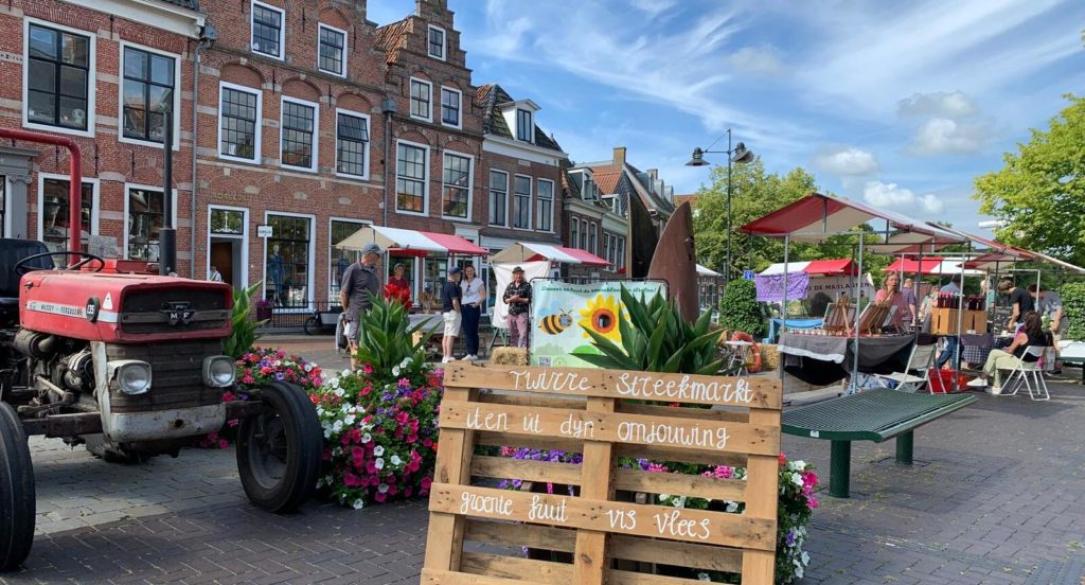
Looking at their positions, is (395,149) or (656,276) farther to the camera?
(395,149)

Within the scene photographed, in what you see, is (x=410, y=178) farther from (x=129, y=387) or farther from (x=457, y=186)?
(x=129, y=387)

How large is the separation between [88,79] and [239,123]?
3.70m

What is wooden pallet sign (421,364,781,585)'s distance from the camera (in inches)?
108

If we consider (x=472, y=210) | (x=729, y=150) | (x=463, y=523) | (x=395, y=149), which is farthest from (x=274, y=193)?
(x=463, y=523)

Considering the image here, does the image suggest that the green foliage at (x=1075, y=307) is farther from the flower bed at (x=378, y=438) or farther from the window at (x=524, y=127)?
the flower bed at (x=378, y=438)

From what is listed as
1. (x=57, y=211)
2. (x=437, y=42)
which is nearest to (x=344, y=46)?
(x=437, y=42)

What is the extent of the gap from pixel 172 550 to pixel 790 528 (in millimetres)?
3030

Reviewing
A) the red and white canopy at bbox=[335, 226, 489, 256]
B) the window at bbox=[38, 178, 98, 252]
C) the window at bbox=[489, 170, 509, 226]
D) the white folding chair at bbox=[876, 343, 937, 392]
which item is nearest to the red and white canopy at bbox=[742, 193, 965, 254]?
the white folding chair at bbox=[876, 343, 937, 392]

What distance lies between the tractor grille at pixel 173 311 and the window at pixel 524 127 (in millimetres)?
26113

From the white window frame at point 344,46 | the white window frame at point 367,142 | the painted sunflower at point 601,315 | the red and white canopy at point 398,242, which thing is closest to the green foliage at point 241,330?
the painted sunflower at point 601,315

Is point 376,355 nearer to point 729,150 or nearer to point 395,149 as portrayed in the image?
point 395,149

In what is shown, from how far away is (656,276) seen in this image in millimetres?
7410

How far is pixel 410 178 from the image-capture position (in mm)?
24938

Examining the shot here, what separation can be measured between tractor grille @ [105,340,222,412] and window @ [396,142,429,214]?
67.7 ft
